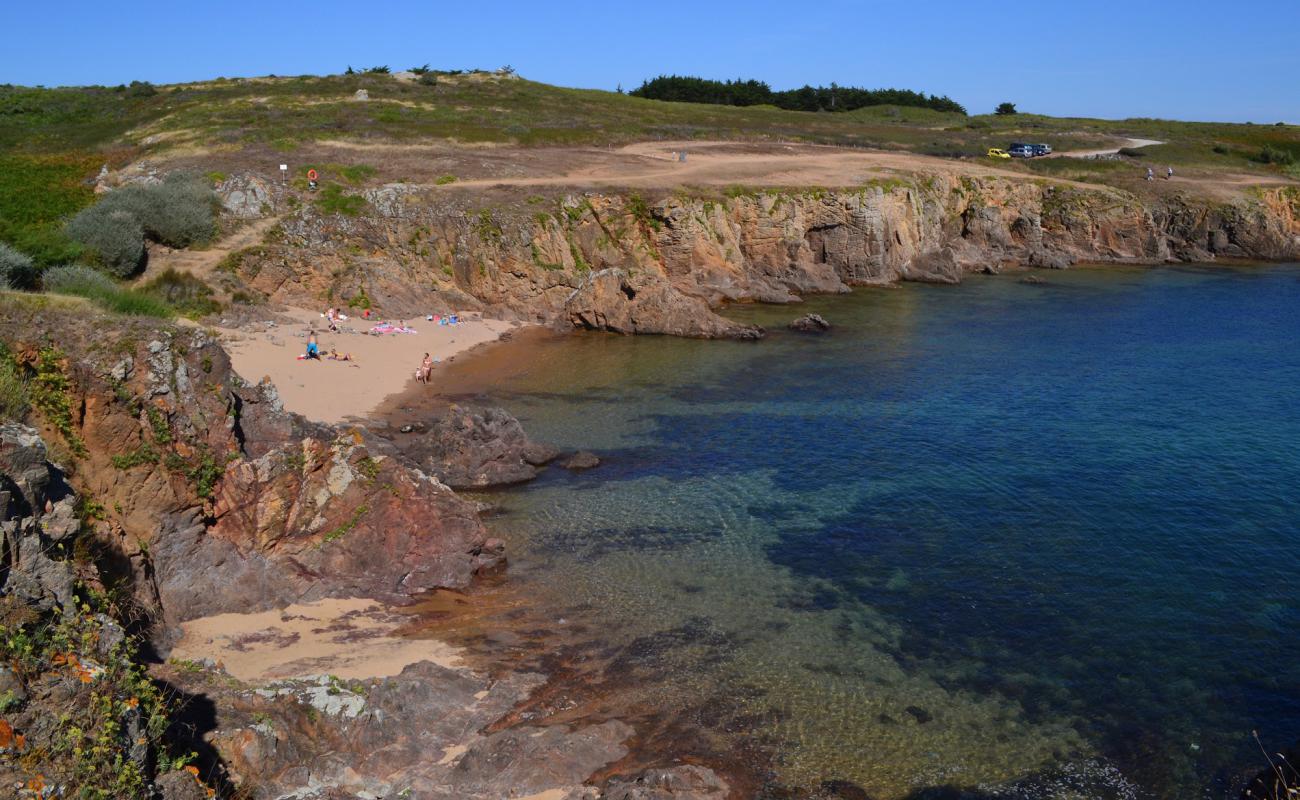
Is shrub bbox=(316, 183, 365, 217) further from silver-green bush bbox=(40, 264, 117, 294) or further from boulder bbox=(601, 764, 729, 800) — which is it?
boulder bbox=(601, 764, 729, 800)

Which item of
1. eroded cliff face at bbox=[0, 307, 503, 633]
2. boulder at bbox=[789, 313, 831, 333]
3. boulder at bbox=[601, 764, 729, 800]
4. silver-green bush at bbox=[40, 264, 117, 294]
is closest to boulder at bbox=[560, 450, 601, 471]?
eroded cliff face at bbox=[0, 307, 503, 633]

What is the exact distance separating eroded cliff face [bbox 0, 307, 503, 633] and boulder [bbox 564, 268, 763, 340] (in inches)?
970

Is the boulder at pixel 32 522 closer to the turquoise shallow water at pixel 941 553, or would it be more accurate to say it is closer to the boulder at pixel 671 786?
the boulder at pixel 671 786

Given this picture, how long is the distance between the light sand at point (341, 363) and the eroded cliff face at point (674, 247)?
10.8ft

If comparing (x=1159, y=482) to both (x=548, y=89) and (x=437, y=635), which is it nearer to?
(x=437, y=635)

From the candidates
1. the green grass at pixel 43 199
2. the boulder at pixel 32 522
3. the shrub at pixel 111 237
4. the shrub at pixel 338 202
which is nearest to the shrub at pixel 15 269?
the green grass at pixel 43 199

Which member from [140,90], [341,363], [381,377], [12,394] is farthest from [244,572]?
[140,90]

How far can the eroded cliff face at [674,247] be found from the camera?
45.4 meters

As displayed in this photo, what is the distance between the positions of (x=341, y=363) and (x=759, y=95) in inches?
4013

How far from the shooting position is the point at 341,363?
36.0 metres

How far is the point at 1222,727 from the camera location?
15.7 meters

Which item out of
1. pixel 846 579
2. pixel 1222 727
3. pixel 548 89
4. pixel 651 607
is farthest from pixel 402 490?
pixel 548 89

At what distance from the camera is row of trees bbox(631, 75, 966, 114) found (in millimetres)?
123688

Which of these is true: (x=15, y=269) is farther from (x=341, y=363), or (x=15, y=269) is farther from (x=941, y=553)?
(x=941, y=553)
